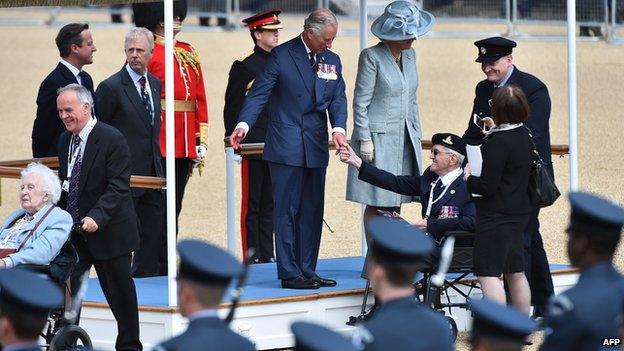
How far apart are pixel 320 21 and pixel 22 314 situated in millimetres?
4725

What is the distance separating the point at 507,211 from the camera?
909 cm

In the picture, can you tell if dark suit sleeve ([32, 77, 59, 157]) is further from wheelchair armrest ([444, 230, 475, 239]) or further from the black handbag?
the black handbag

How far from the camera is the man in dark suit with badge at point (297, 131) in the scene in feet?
32.5

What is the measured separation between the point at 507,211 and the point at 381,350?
393 centimetres

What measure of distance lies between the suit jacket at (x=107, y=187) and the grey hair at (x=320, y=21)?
5.19 feet

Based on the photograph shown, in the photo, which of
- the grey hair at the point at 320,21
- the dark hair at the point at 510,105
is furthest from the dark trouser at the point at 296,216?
the dark hair at the point at 510,105

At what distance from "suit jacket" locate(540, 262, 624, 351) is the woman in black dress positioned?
3223 mm

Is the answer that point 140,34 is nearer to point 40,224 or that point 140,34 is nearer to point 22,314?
point 40,224

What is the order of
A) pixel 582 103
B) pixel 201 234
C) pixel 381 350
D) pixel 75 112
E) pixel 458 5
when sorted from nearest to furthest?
1. pixel 381 350
2. pixel 75 112
3. pixel 201 234
4. pixel 582 103
5. pixel 458 5

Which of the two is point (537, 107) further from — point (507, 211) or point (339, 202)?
point (339, 202)

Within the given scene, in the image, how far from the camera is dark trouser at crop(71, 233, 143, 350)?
8797mm

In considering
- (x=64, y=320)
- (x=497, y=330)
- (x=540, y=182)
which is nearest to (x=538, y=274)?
(x=540, y=182)

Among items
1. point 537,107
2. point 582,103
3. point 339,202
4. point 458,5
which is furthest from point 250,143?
point 458,5

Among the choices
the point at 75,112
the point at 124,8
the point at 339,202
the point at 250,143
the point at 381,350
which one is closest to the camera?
the point at 381,350
